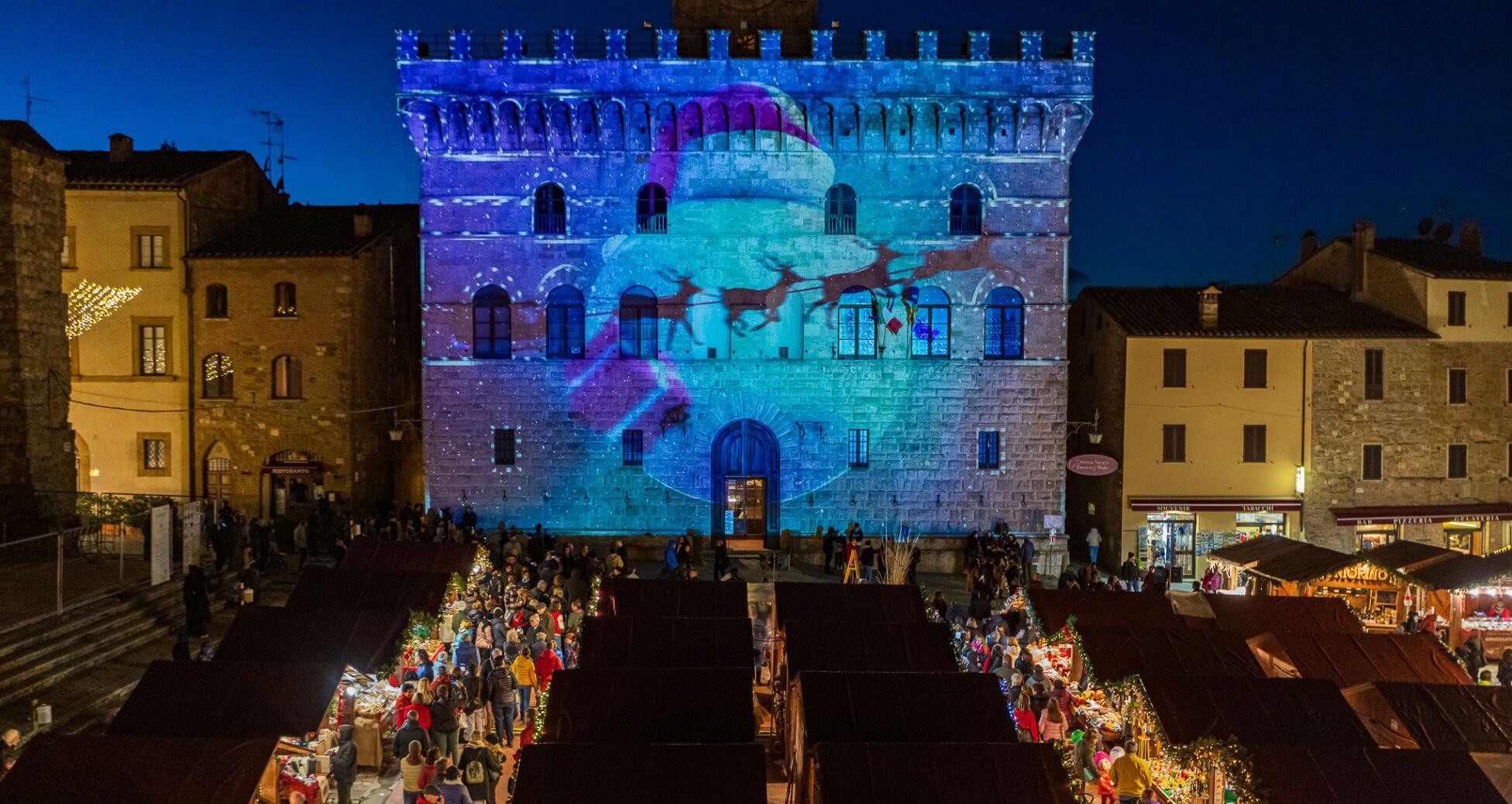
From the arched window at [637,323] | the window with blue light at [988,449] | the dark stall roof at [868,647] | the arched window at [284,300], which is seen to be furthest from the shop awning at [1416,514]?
the arched window at [284,300]

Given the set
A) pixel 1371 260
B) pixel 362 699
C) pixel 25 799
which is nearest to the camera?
pixel 25 799

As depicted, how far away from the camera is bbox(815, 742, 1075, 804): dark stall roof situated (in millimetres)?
9828

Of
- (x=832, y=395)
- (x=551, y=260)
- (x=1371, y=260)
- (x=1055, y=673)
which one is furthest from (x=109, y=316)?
(x=1371, y=260)

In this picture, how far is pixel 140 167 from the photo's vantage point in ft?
97.0

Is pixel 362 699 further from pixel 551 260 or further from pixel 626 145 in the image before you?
pixel 626 145

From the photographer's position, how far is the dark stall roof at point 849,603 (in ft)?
54.6

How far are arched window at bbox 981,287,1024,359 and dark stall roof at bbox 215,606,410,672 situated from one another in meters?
17.2

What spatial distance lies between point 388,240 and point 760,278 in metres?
10.8

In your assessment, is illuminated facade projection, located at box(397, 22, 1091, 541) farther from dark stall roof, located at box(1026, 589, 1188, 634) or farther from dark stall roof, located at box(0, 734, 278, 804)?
dark stall roof, located at box(0, 734, 278, 804)

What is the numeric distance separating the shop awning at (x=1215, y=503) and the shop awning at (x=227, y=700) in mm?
21208

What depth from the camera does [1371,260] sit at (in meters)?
29.9

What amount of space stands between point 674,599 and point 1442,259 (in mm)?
24660

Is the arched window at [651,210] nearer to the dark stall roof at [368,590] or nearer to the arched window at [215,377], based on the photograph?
the arched window at [215,377]

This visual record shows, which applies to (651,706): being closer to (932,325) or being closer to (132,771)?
(132,771)
